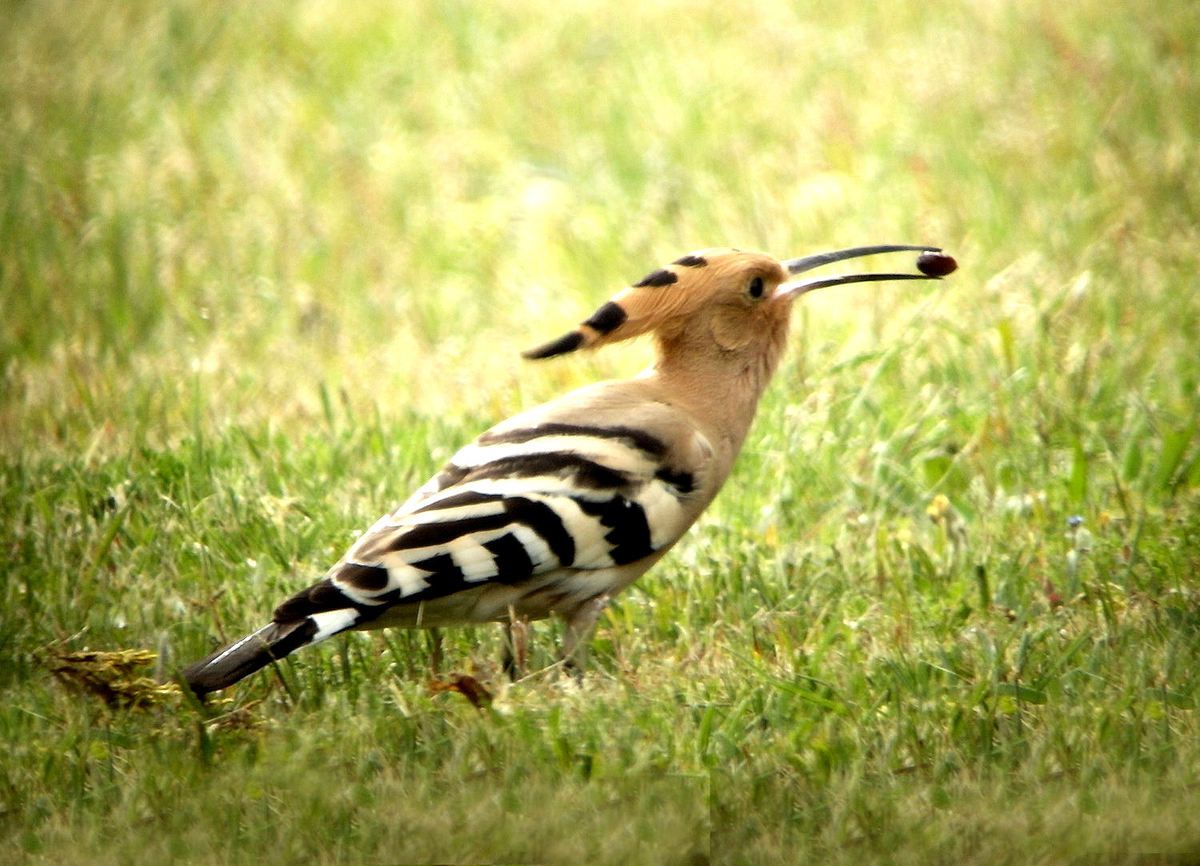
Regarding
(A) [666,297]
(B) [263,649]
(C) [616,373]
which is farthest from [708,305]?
(C) [616,373]

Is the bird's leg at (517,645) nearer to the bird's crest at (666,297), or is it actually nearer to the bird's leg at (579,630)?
the bird's leg at (579,630)

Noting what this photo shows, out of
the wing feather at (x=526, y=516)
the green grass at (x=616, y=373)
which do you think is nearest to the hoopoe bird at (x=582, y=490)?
the wing feather at (x=526, y=516)

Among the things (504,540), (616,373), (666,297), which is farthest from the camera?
(616,373)

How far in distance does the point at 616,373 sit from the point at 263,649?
2335 mm

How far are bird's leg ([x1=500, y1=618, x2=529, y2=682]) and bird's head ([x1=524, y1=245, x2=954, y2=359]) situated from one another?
0.68m

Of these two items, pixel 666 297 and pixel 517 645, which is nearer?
pixel 517 645

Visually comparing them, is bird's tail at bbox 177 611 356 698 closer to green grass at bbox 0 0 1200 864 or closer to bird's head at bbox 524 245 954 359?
green grass at bbox 0 0 1200 864

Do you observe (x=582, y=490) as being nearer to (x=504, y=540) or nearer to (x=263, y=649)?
(x=504, y=540)

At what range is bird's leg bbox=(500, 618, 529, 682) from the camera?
133 inches

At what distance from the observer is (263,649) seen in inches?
124

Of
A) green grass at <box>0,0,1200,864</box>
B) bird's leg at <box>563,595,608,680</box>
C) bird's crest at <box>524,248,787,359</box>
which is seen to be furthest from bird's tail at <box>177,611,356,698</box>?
bird's crest at <box>524,248,787,359</box>

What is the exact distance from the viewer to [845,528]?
13.7 feet

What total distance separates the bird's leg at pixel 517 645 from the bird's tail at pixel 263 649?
0.36 metres

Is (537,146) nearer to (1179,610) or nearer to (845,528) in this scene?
(845,528)
